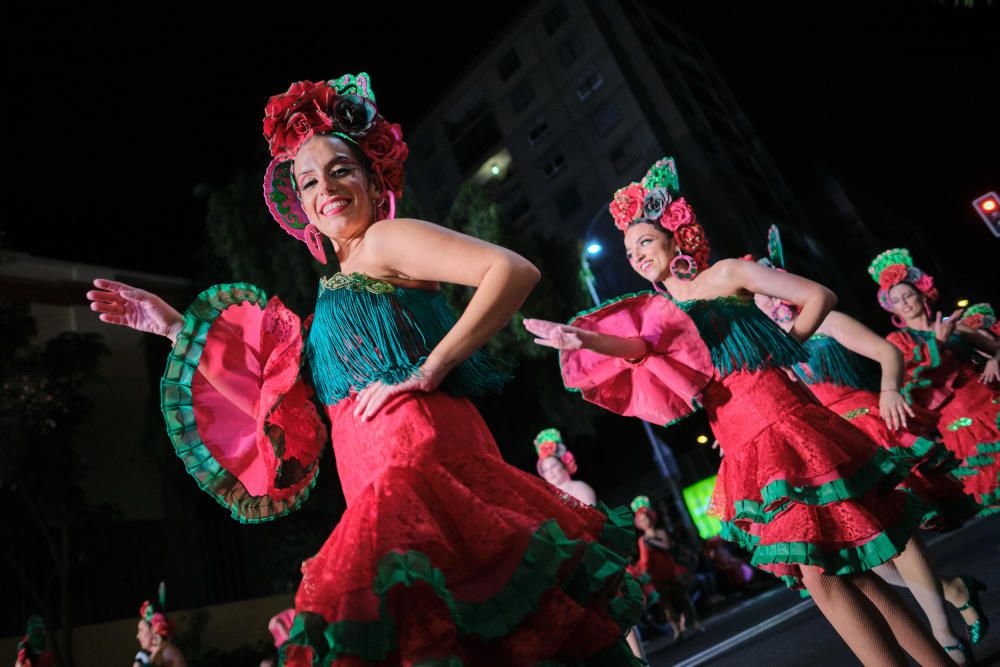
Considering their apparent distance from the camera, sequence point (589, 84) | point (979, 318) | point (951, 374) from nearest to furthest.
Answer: point (951, 374) < point (979, 318) < point (589, 84)

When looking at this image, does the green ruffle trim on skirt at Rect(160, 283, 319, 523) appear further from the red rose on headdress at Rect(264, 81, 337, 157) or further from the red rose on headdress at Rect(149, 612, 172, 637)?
the red rose on headdress at Rect(149, 612, 172, 637)

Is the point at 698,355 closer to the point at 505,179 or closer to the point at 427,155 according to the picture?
the point at 505,179

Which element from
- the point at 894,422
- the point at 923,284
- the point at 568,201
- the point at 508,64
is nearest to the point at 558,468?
the point at 894,422

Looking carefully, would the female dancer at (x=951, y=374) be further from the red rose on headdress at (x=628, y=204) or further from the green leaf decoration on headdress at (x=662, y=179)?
the red rose on headdress at (x=628, y=204)

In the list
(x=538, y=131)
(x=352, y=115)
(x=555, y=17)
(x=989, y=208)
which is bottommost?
(x=352, y=115)

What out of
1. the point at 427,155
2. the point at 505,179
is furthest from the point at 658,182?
the point at 427,155

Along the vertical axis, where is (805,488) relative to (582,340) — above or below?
below

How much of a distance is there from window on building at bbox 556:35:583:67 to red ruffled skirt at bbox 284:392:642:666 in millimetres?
27858

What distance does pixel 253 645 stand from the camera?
9.83 m

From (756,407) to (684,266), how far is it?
76 centimetres

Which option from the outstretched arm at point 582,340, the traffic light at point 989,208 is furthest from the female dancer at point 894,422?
the traffic light at point 989,208

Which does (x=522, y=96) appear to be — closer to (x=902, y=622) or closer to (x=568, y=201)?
(x=568, y=201)

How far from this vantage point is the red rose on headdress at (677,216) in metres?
3.29

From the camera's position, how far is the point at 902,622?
2502 millimetres
